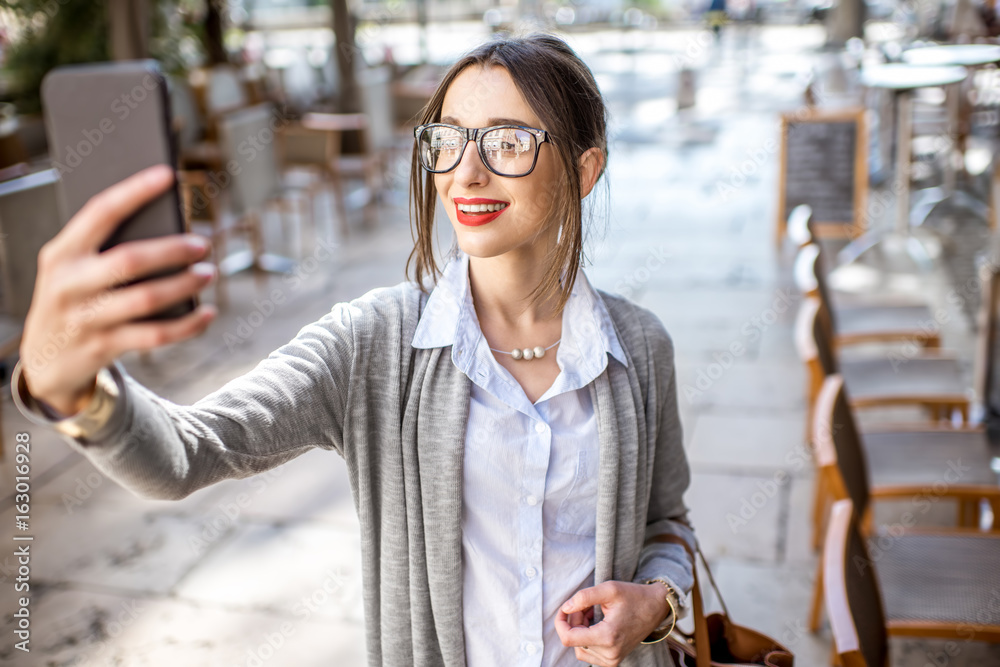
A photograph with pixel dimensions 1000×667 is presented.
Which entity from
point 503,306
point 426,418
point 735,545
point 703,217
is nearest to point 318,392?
point 426,418

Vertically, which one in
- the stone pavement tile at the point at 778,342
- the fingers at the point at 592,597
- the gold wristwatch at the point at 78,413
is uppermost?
the gold wristwatch at the point at 78,413

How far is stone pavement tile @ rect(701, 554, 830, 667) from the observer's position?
275 cm

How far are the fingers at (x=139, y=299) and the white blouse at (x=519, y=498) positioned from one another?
24.0 inches

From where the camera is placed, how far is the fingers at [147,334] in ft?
2.20

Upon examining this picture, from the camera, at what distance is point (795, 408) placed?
4.29 meters

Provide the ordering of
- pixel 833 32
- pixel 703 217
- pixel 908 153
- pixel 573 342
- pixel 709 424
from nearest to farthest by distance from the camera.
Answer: pixel 573 342, pixel 709 424, pixel 908 153, pixel 703 217, pixel 833 32

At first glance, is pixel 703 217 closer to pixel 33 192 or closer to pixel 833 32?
pixel 33 192

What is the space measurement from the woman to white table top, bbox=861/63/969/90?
529cm

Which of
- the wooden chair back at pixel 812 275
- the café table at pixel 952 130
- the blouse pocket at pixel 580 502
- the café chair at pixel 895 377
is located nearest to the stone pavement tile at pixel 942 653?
the café chair at pixel 895 377

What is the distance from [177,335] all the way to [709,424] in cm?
373

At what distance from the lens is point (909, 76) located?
6.12m

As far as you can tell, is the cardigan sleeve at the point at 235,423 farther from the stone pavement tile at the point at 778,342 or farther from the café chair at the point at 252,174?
the café chair at the point at 252,174

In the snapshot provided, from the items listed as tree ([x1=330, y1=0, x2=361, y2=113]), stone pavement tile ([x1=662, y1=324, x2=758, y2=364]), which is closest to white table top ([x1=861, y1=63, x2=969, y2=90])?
stone pavement tile ([x1=662, y1=324, x2=758, y2=364])

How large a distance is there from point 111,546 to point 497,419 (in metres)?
2.69
